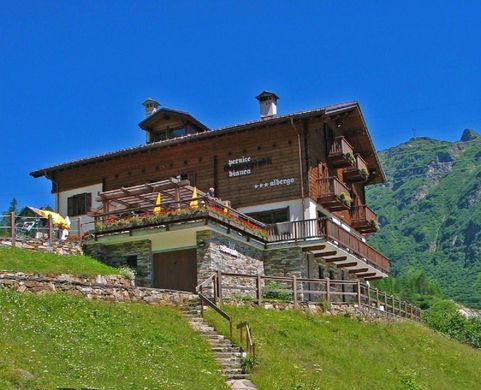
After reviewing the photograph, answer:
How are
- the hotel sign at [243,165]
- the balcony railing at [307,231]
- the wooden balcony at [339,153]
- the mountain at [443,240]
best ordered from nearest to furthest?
the balcony railing at [307,231] < the hotel sign at [243,165] < the wooden balcony at [339,153] < the mountain at [443,240]

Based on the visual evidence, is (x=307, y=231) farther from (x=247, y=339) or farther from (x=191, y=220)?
(x=247, y=339)

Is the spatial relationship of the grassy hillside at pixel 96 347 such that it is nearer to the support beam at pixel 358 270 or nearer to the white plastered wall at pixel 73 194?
the white plastered wall at pixel 73 194

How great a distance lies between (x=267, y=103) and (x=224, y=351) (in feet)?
65.3

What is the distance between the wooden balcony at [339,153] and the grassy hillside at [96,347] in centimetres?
1603

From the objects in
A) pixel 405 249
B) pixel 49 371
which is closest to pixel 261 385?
pixel 49 371

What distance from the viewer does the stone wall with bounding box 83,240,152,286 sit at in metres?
32.9

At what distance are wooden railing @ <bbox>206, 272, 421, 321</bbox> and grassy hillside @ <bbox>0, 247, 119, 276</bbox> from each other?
4979 millimetres

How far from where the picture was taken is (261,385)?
2067 centimetres

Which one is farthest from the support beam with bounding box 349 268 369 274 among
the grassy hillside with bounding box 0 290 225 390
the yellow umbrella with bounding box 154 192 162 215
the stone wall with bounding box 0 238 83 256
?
the grassy hillside with bounding box 0 290 225 390

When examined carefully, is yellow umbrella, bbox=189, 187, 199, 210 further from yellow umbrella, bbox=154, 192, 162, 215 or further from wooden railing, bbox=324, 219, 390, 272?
wooden railing, bbox=324, 219, 390, 272

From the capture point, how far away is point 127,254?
3344cm

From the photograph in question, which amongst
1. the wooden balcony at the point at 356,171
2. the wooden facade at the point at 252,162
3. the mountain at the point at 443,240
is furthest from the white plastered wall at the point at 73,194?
the mountain at the point at 443,240

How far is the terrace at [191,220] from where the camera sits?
31438mm

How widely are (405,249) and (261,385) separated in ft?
517
